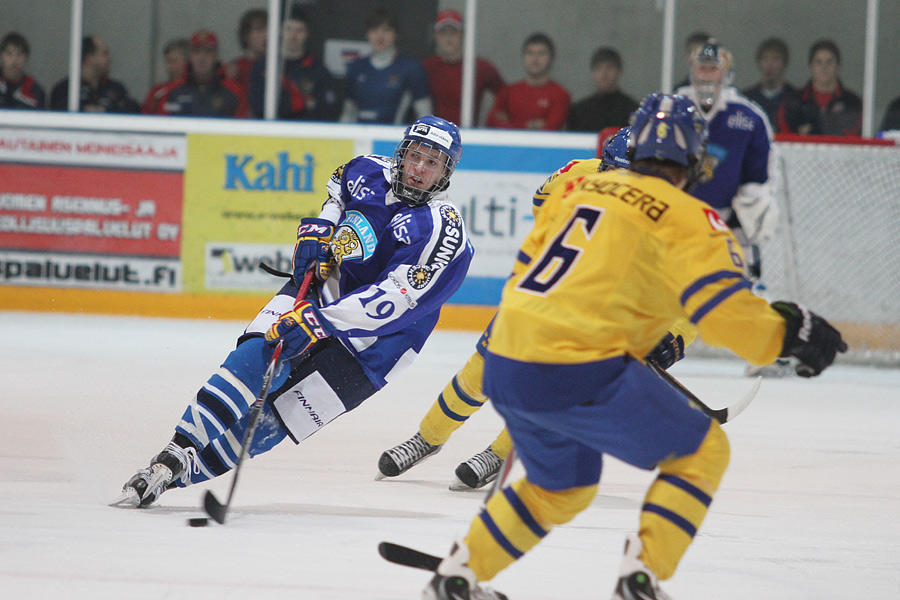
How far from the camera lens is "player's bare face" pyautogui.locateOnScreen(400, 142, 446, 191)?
11.1ft

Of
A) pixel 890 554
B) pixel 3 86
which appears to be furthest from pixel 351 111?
pixel 890 554

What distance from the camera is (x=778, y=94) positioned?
309 inches

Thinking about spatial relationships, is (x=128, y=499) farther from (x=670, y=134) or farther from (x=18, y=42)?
(x=18, y=42)

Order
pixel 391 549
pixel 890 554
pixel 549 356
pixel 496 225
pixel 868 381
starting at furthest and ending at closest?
pixel 496 225 → pixel 868 381 → pixel 890 554 → pixel 391 549 → pixel 549 356

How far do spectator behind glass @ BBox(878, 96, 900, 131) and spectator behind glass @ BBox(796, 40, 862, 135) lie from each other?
0.20 meters

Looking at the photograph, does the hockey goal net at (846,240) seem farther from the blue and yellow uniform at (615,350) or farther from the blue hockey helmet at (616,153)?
the blue and yellow uniform at (615,350)

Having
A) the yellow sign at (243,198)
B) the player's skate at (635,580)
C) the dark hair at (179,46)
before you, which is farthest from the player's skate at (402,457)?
the dark hair at (179,46)

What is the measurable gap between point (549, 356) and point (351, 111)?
622cm

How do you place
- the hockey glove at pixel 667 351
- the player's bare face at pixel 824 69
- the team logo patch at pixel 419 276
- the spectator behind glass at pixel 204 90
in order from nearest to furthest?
the team logo patch at pixel 419 276
the hockey glove at pixel 667 351
the player's bare face at pixel 824 69
the spectator behind glass at pixel 204 90

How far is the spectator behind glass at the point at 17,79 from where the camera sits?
8156 millimetres

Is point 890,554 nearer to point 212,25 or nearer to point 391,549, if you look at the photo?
point 391,549

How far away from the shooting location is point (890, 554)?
2875mm

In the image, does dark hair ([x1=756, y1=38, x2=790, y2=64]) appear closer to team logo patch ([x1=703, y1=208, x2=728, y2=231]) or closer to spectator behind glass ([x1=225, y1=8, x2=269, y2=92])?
spectator behind glass ([x1=225, y1=8, x2=269, y2=92])

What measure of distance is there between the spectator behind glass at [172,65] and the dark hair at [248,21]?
0.40m
